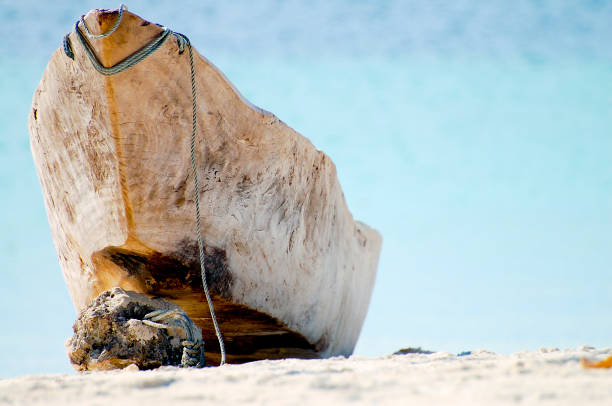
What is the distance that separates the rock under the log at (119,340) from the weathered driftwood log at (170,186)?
0.27 m

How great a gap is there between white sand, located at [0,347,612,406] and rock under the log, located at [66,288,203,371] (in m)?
0.86

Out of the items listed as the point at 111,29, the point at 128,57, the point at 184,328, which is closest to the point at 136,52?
the point at 128,57

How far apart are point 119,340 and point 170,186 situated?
806mm

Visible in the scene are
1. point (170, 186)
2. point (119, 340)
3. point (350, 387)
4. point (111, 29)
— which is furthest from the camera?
point (170, 186)

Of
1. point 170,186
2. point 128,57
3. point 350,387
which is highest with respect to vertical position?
point 128,57

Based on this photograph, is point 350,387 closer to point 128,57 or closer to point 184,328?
point 184,328

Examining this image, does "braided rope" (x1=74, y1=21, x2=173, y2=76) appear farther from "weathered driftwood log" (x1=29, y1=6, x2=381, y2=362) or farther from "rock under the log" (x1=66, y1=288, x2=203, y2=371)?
"rock under the log" (x1=66, y1=288, x2=203, y2=371)

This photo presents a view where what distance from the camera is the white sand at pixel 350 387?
1.38 meters

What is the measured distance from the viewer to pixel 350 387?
5.11 feet

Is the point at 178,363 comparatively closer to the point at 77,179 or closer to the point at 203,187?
the point at 203,187

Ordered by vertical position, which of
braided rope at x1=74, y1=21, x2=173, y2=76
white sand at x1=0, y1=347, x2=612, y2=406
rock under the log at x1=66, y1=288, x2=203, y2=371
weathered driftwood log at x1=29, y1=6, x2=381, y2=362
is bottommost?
white sand at x1=0, y1=347, x2=612, y2=406

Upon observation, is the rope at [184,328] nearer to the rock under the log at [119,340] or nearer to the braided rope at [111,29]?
the rock under the log at [119,340]

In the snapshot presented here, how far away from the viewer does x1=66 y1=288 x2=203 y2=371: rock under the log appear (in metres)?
2.86

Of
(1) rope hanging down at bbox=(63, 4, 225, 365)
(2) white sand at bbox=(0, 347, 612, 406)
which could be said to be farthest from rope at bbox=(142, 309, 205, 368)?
(2) white sand at bbox=(0, 347, 612, 406)
